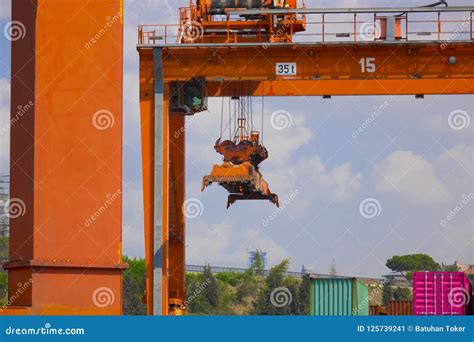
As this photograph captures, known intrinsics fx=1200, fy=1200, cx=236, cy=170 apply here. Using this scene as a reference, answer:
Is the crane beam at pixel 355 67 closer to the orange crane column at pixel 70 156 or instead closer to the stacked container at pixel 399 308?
the orange crane column at pixel 70 156

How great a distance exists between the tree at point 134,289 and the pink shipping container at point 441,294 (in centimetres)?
3485

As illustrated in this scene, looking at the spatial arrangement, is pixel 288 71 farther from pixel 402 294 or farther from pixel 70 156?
pixel 402 294

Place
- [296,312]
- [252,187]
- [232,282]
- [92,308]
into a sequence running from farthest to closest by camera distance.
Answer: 1. [232,282]
2. [296,312]
3. [252,187]
4. [92,308]

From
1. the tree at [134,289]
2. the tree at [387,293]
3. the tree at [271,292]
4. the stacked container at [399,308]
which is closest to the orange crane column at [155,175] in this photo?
the stacked container at [399,308]

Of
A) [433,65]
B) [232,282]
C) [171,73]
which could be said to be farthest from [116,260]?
[232,282]

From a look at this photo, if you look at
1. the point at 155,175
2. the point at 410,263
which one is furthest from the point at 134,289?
the point at 155,175

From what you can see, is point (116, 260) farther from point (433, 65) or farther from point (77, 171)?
point (433, 65)

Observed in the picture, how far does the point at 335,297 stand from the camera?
3077cm

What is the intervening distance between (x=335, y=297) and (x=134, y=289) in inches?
1895

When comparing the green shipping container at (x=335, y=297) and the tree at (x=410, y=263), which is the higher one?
the tree at (x=410, y=263)

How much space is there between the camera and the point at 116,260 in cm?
2683

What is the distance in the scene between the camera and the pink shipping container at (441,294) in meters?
27.8

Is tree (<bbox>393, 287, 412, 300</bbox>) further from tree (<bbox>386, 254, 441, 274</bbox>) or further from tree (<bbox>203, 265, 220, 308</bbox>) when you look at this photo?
tree (<bbox>386, 254, 441, 274</bbox>)

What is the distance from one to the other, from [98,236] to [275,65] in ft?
28.0
